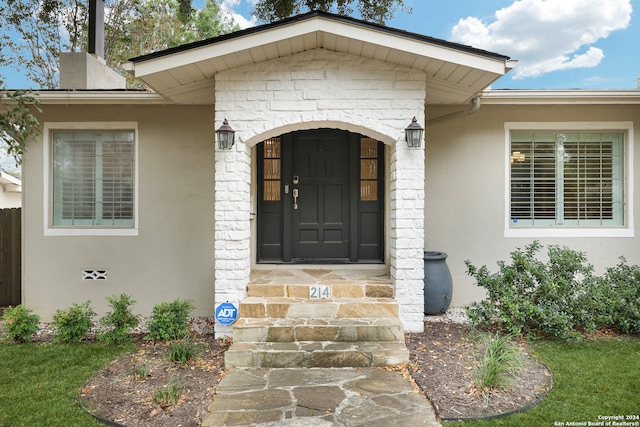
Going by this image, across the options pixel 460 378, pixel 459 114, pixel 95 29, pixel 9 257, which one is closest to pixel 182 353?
pixel 460 378

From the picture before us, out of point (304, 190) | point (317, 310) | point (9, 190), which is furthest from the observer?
point (9, 190)

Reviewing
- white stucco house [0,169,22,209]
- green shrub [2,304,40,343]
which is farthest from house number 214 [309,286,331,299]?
white stucco house [0,169,22,209]

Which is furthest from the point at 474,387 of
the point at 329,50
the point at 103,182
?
the point at 103,182

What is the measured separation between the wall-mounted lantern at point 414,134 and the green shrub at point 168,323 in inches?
119

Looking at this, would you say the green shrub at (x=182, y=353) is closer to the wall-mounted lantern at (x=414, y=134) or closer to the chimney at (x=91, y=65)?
the wall-mounted lantern at (x=414, y=134)

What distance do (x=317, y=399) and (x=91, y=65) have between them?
17.9ft

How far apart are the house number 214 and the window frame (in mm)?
2728

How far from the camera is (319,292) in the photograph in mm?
4457

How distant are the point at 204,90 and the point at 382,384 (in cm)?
377

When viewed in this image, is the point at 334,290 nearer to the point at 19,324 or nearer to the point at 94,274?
the point at 94,274

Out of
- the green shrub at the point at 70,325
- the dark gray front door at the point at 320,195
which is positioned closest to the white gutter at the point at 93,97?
the dark gray front door at the point at 320,195

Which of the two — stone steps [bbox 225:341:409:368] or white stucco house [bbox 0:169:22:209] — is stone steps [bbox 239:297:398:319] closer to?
stone steps [bbox 225:341:409:368]

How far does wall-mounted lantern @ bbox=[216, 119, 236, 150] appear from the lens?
423 cm

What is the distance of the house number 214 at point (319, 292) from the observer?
14.6 ft
